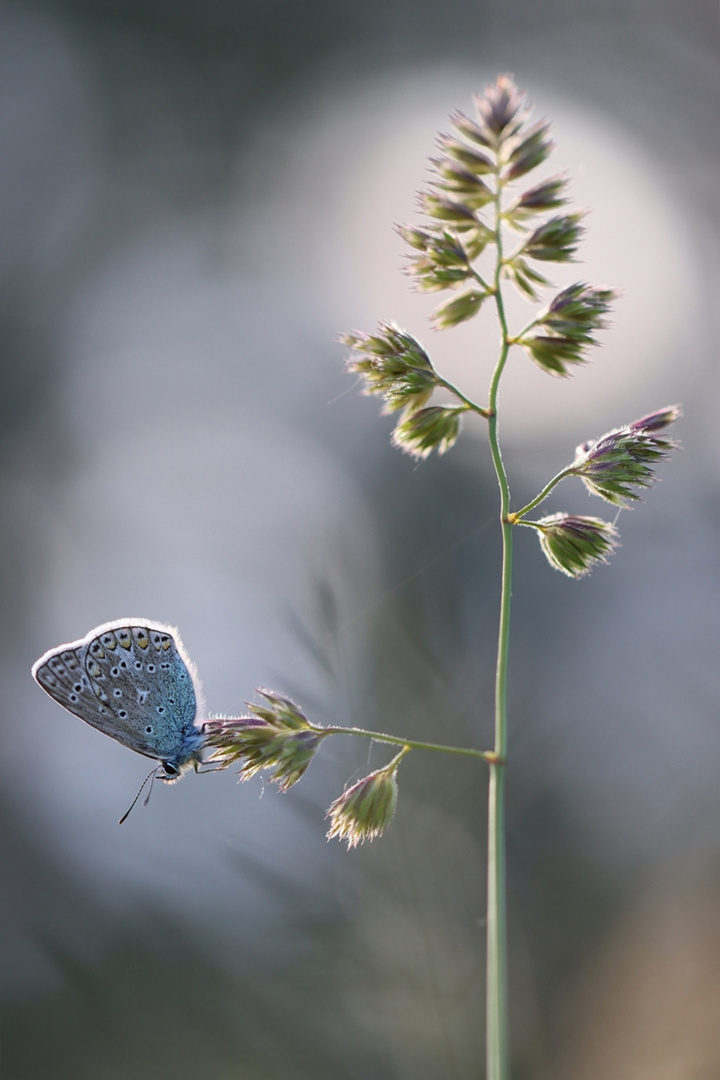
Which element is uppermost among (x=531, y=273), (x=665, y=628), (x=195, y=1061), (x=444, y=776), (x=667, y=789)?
(x=531, y=273)

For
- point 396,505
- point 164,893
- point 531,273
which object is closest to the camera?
point 531,273

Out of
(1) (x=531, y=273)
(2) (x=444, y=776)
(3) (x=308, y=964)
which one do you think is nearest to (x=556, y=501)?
(2) (x=444, y=776)

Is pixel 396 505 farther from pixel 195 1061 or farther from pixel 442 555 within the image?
pixel 195 1061

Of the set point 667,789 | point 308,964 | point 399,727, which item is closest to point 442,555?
point 667,789

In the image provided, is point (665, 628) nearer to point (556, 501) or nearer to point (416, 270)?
point (556, 501)

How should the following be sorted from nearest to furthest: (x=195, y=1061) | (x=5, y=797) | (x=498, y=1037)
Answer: (x=498, y=1037) < (x=195, y=1061) < (x=5, y=797)

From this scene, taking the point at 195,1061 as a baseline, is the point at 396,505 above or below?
above

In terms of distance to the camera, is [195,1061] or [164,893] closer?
[195,1061]
